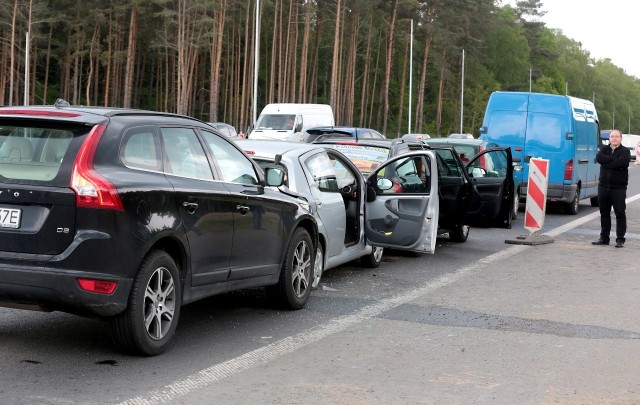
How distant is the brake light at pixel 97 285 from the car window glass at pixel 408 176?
5.50 m

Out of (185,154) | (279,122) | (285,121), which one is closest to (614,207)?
(185,154)

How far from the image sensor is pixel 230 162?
802 cm

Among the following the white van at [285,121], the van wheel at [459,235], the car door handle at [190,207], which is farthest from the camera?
the white van at [285,121]

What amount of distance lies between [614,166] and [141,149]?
34.1ft

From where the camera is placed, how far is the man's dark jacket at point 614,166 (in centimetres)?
1546

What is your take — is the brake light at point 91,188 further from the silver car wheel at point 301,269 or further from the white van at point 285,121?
→ the white van at point 285,121

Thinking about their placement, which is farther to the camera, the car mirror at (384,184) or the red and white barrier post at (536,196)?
the red and white barrier post at (536,196)

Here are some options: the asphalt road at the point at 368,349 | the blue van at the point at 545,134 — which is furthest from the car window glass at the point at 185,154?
the blue van at the point at 545,134

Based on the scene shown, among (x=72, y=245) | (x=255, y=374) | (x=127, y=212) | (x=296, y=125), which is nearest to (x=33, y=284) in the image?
(x=72, y=245)

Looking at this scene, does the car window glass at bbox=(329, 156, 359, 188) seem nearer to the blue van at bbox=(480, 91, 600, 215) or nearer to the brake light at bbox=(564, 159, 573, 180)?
the blue van at bbox=(480, 91, 600, 215)

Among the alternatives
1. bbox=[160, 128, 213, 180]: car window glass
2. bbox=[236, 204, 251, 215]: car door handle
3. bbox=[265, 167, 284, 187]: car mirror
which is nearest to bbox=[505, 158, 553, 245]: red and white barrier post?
bbox=[265, 167, 284, 187]: car mirror

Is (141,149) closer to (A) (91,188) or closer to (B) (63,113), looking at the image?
(B) (63,113)

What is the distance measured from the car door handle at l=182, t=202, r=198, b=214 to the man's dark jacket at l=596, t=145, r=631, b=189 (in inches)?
390

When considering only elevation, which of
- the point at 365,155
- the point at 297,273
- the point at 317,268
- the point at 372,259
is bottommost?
the point at 372,259
